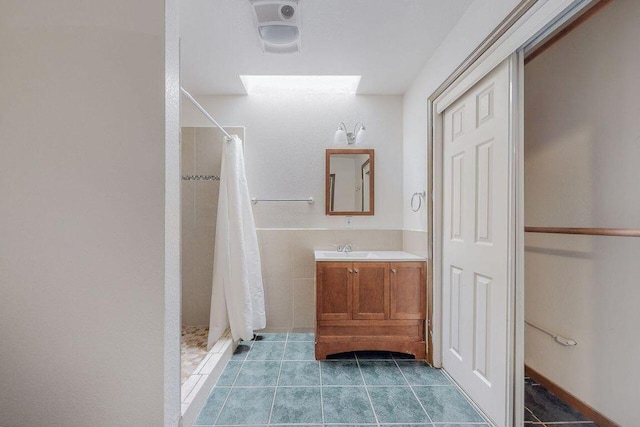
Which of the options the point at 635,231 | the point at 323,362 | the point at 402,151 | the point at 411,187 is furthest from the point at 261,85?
the point at 635,231

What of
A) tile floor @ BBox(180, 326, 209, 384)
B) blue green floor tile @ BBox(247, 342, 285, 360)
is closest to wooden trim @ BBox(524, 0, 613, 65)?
blue green floor tile @ BBox(247, 342, 285, 360)

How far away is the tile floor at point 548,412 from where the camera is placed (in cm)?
146

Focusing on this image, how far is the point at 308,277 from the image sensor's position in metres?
2.71

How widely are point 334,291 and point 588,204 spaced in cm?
159

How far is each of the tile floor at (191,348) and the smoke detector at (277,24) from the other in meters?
2.08

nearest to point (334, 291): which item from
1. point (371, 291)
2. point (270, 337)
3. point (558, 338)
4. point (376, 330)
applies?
point (371, 291)

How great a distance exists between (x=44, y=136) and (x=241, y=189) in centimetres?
139

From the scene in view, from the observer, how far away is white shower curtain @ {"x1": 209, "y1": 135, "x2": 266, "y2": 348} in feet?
7.41

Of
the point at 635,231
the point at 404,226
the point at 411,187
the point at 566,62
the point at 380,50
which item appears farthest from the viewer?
the point at 404,226

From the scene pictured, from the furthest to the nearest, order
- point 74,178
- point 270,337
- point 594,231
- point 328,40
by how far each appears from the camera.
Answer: point 270,337 < point 328,40 < point 594,231 < point 74,178

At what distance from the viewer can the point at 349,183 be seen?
2.76 meters

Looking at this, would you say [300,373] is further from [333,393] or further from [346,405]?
[346,405]

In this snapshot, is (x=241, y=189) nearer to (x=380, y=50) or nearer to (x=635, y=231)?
(x=380, y=50)

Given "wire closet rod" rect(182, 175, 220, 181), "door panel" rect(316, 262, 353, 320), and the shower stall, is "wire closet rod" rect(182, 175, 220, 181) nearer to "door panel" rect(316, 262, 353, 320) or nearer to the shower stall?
the shower stall
